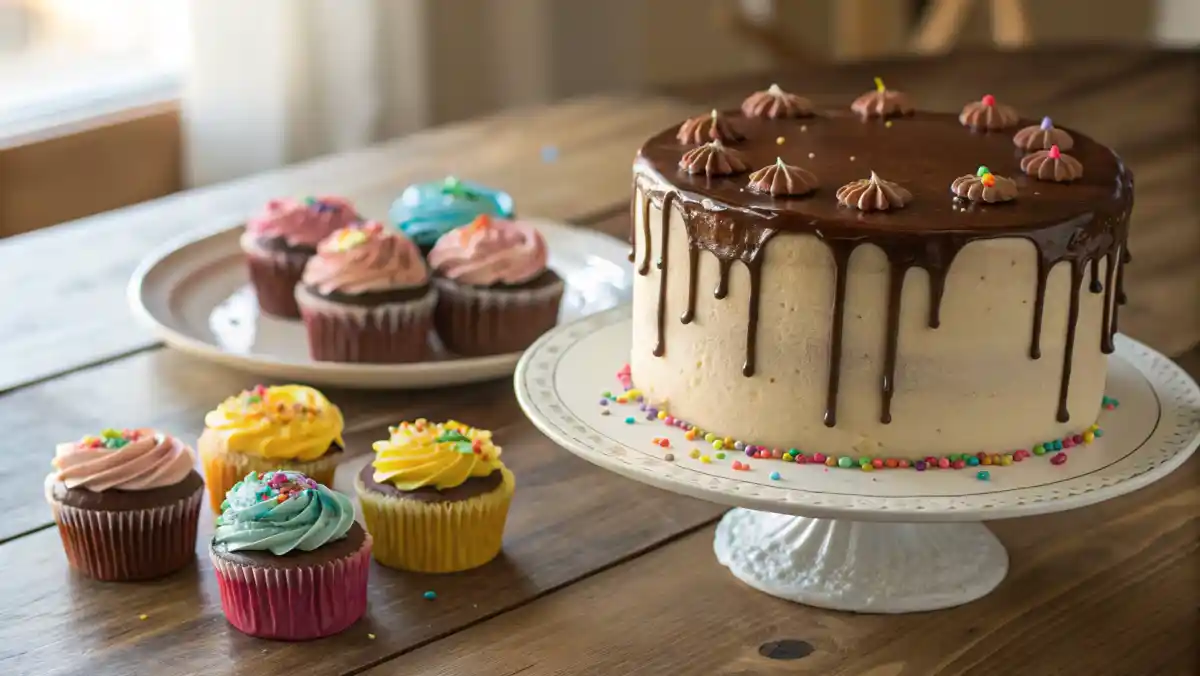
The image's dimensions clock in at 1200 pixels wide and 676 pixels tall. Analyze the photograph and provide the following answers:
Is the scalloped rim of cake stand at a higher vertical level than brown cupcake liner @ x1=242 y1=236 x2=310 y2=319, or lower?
higher

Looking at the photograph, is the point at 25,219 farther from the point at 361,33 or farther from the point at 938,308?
the point at 938,308

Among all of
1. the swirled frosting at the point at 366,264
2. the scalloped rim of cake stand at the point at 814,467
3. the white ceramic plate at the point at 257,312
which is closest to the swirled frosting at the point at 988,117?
the scalloped rim of cake stand at the point at 814,467

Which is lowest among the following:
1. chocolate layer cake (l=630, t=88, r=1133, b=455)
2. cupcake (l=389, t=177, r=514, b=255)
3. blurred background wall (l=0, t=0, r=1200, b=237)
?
blurred background wall (l=0, t=0, r=1200, b=237)

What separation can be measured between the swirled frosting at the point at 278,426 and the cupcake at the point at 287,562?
5.8 inches

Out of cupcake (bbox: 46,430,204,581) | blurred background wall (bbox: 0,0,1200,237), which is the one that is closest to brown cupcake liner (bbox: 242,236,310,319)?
cupcake (bbox: 46,430,204,581)

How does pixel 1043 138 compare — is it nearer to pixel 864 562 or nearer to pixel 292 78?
pixel 864 562

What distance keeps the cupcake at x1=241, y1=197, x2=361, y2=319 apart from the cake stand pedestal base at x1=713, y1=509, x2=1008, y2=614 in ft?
2.44

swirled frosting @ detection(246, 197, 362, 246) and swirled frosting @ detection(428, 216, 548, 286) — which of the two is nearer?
swirled frosting @ detection(428, 216, 548, 286)

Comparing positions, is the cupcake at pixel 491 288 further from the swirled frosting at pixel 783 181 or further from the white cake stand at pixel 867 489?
the swirled frosting at pixel 783 181

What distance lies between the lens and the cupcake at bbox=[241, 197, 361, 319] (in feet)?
6.27

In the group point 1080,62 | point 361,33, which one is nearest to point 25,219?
point 361,33

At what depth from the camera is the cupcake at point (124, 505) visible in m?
1.32

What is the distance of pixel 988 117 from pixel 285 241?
2.87 feet

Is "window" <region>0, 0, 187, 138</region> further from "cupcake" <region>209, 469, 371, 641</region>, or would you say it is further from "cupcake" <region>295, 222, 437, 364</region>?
"cupcake" <region>209, 469, 371, 641</region>
